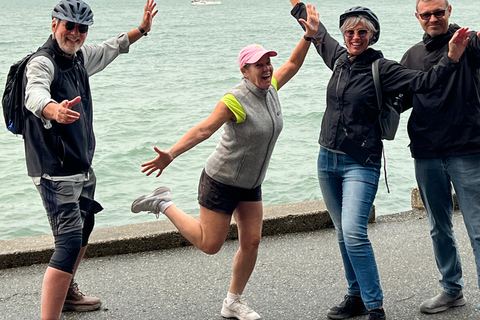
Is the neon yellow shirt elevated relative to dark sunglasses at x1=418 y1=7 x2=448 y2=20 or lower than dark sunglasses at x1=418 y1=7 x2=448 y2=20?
lower

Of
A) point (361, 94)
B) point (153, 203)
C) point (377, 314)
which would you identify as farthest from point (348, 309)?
point (153, 203)

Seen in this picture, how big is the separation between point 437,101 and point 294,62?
1.09 metres

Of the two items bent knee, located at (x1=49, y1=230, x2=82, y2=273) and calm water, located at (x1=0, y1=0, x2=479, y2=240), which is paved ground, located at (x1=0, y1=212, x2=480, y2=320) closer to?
bent knee, located at (x1=49, y1=230, x2=82, y2=273)

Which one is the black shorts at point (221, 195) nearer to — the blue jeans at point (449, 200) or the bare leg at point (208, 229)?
the bare leg at point (208, 229)

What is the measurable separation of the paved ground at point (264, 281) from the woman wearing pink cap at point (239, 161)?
0.39 meters

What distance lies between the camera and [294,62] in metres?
4.85

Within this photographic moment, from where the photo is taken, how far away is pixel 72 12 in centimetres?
433

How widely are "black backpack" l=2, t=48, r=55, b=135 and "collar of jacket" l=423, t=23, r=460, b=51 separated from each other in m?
2.41

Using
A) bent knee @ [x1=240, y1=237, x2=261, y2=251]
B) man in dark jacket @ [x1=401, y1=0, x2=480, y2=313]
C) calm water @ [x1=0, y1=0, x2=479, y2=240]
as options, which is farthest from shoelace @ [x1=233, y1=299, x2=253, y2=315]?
calm water @ [x1=0, y1=0, x2=479, y2=240]

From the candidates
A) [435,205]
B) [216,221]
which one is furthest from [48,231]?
[435,205]

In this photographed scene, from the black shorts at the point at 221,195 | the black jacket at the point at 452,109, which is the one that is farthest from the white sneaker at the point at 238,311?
the black jacket at the point at 452,109

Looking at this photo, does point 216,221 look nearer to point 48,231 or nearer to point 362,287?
point 362,287

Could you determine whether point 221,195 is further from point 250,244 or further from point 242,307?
point 242,307

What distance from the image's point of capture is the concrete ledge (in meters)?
5.51
